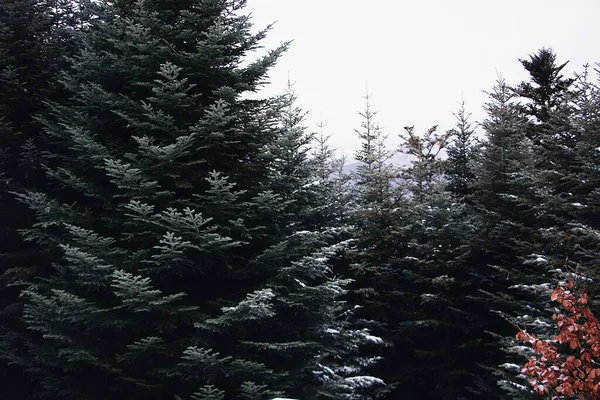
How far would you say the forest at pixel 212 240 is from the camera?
640cm

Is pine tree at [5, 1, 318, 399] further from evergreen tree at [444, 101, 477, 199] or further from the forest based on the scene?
evergreen tree at [444, 101, 477, 199]

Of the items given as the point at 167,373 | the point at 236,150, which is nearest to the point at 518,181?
the point at 236,150

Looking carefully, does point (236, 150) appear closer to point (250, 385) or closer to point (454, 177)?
point (250, 385)

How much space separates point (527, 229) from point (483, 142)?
Answer: 2949 mm

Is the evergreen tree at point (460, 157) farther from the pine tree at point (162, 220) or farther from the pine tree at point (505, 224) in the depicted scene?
the pine tree at point (162, 220)

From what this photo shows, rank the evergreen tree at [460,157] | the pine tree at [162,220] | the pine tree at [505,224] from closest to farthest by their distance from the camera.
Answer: the pine tree at [162,220], the pine tree at [505,224], the evergreen tree at [460,157]

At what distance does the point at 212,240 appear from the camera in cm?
628

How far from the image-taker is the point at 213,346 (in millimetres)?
6598

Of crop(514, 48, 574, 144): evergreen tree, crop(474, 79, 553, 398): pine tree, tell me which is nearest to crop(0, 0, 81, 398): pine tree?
crop(474, 79, 553, 398): pine tree

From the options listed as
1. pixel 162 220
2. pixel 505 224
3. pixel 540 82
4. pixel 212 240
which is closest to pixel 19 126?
pixel 162 220

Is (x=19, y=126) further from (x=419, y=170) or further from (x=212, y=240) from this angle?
(x=419, y=170)

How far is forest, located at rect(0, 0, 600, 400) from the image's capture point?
6.40 m

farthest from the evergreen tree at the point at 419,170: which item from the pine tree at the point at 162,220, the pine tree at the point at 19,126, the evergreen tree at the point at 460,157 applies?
the pine tree at the point at 19,126

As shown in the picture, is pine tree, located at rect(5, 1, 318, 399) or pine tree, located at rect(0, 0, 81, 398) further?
pine tree, located at rect(0, 0, 81, 398)
